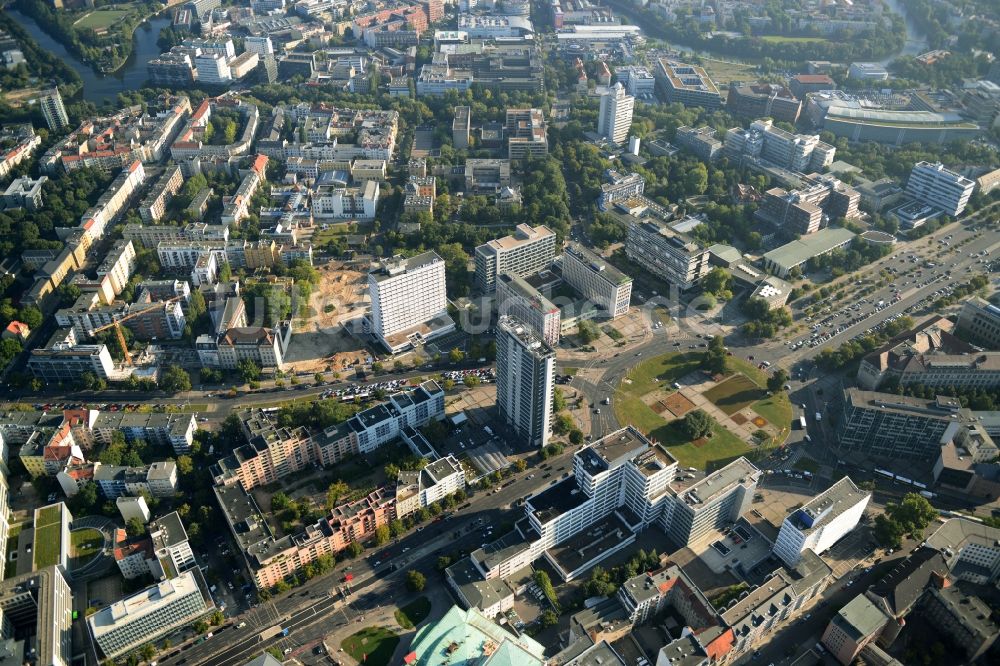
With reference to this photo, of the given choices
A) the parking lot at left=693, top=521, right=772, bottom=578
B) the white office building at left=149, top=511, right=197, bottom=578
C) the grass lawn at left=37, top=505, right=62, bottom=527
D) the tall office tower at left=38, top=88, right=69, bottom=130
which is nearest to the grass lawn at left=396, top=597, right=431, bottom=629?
the white office building at left=149, top=511, right=197, bottom=578

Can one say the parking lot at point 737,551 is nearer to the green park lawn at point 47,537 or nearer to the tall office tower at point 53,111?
the green park lawn at point 47,537

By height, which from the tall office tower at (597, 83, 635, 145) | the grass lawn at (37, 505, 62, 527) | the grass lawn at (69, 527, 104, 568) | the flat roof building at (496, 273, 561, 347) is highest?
the tall office tower at (597, 83, 635, 145)

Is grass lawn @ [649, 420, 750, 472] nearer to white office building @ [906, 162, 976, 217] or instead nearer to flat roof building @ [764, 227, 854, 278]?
flat roof building @ [764, 227, 854, 278]

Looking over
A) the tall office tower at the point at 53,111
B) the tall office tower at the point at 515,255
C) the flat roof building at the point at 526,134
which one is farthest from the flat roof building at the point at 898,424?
the tall office tower at the point at 53,111

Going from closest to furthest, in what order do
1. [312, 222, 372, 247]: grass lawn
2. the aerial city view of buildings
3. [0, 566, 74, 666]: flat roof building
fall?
[0, 566, 74, 666]: flat roof building, the aerial city view of buildings, [312, 222, 372, 247]: grass lawn

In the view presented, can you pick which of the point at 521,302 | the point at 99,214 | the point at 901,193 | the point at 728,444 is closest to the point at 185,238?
the point at 99,214

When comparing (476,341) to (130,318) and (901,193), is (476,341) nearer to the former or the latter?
(130,318)

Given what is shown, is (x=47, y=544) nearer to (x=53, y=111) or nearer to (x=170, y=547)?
(x=170, y=547)
